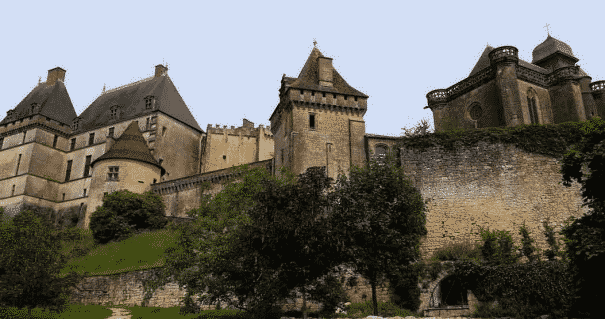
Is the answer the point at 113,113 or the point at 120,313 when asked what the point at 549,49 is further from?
the point at 113,113

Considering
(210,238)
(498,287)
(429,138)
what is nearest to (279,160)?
(429,138)

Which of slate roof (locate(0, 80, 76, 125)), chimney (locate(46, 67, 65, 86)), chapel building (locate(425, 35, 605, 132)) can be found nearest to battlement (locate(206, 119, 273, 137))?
slate roof (locate(0, 80, 76, 125))

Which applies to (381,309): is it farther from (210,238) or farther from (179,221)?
(179,221)

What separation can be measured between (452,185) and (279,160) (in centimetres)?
1449

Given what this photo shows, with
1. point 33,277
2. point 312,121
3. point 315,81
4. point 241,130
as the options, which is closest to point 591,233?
point 33,277

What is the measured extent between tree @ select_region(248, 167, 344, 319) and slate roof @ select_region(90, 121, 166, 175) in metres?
29.6

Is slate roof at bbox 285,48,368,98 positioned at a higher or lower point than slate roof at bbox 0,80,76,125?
lower

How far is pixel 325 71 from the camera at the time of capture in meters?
37.4

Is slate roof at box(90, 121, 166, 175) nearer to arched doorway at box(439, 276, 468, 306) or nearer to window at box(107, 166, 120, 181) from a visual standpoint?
window at box(107, 166, 120, 181)

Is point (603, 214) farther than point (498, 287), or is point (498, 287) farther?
point (498, 287)

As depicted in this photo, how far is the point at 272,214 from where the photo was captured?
17.0 m

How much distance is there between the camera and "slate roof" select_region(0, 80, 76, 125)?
5697 cm

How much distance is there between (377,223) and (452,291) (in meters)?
6.37

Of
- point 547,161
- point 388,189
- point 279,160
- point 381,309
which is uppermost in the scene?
point 279,160
